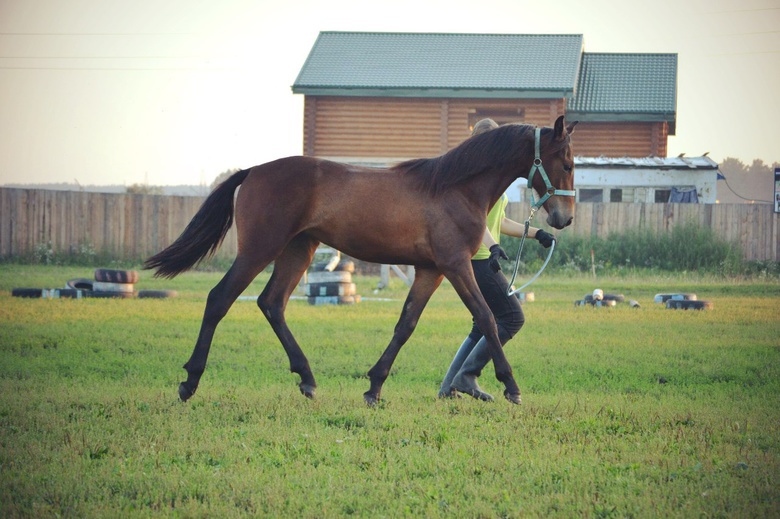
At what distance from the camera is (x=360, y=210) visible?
7379 mm

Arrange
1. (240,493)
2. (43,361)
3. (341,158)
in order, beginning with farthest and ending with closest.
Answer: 1. (341,158)
2. (43,361)
3. (240,493)

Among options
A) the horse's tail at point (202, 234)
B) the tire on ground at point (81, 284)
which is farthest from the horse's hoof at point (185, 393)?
the tire on ground at point (81, 284)

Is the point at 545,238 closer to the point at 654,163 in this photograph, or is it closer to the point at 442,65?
the point at 654,163

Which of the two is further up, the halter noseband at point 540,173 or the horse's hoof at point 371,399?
the halter noseband at point 540,173

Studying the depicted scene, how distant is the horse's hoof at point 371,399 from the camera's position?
722 centimetres

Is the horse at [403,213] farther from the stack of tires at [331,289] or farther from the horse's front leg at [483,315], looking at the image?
the stack of tires at [331,289]

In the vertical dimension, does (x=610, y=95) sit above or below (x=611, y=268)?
above

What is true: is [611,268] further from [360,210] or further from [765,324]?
[360,210]

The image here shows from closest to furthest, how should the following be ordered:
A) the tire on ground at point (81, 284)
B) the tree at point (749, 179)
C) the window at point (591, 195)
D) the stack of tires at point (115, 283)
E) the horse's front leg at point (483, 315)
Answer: the horse's front leg at point (483, 315) → the stack of tires at point (115, 283) → the tire on ground at point (81, 284) → the window at point (591, 195) → the tree at point (749, 179)

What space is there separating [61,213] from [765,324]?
23230 mm

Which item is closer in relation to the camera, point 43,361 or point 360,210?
point 360,210

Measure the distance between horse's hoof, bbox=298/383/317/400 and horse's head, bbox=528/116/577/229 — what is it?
7.94 ft

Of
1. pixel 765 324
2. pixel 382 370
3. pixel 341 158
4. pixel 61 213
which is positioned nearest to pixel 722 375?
pixel 382 370

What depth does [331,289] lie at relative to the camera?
58.7ft
